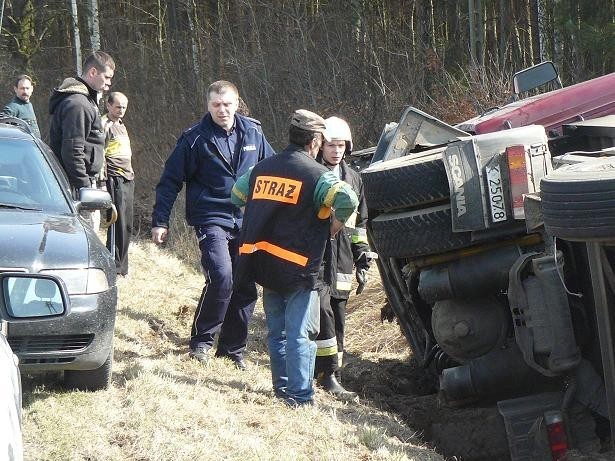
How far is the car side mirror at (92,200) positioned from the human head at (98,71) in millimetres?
2073

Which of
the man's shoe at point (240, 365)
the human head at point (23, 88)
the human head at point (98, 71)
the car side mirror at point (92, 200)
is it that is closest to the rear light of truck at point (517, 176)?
the man's shoe at point (240, 365)

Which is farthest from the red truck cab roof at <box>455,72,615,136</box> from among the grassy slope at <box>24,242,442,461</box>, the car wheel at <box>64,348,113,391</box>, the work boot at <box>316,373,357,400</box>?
the car wheel at <box>64,348,113,391</box>

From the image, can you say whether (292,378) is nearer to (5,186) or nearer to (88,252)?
(88,252)

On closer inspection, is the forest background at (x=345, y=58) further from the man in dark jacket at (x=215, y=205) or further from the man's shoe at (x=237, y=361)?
the man's shoe at (x=237, y=361)

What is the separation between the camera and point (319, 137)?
19.1 feet

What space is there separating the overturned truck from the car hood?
1580 mm

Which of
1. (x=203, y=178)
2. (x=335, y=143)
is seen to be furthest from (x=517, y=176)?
(x=203, y=178)

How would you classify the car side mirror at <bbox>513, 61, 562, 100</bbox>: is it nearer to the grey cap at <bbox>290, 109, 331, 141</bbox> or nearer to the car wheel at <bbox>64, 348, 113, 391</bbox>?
the grey cap at <bbox>290, 109, 331, 141</bbox>

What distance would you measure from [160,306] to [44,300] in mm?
4158

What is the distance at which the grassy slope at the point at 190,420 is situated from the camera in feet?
16.2

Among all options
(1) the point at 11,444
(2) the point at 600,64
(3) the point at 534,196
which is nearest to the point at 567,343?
(3) the point at 534,196

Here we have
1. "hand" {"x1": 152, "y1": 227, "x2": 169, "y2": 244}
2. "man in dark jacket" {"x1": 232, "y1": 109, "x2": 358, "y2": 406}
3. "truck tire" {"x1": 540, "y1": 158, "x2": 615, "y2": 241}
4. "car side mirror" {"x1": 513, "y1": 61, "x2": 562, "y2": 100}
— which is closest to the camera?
"truck tire" {"x1": 540, "y1": 158, "x2": 615, "y2": 241}

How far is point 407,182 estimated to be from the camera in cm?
532

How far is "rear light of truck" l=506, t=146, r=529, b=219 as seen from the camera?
200 inches
